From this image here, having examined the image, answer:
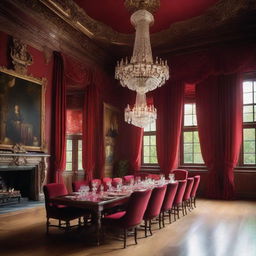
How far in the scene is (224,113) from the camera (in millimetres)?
8930

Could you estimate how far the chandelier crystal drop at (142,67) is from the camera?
229 inches

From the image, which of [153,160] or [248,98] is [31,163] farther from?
[248,98]

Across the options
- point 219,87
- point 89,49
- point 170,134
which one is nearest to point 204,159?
point 170,134

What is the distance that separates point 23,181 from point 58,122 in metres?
1.66

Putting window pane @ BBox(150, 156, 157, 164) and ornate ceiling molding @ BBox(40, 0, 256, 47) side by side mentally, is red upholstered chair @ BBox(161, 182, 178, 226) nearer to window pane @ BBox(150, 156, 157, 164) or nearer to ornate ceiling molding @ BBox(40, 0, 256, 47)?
ornate ceiling molding @ BBox(40, 0, 256, 47)

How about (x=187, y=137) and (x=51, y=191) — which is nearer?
(x=51, y=191)

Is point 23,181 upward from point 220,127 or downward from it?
downward

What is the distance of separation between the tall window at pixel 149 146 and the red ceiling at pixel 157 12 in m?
3.64

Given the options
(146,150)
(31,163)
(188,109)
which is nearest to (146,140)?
(146,150)

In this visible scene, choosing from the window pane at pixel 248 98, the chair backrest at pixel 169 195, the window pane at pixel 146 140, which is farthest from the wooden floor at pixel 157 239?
the window pane at pixel 146 140

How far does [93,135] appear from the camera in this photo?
921 cm

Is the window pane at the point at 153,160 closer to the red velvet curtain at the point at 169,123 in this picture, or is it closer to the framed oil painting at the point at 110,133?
the red velvet curtain at the point at 169,123

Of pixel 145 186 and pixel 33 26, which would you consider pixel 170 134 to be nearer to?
pixel 145 186

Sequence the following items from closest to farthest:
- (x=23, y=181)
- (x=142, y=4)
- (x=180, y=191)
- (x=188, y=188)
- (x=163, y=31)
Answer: (x=180, y=191), (x=188, y=188), (x=142, y=4), (x=23, y=181), (x=163, y=31)
